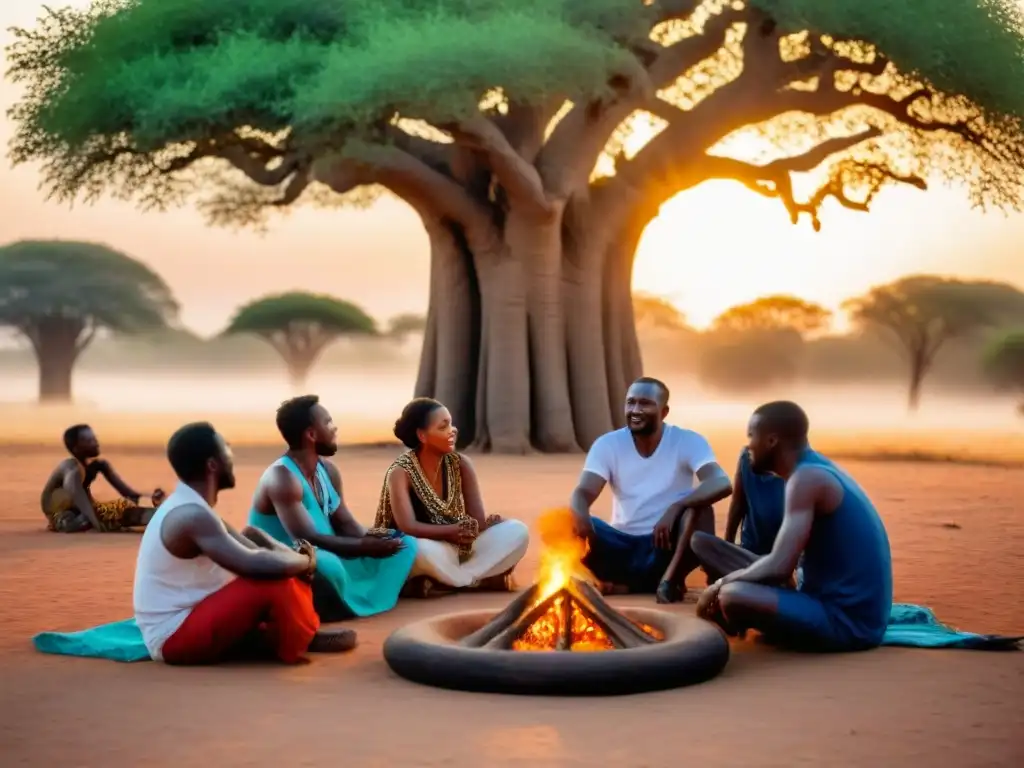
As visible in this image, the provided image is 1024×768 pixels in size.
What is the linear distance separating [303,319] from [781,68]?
32739 mm

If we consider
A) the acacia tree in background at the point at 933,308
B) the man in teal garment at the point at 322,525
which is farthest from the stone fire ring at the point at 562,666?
the acacia tree in background at the point at 933,308

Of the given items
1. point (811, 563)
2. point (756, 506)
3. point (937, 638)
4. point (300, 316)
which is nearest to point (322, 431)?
point (756, 506)

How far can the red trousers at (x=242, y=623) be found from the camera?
6.05m

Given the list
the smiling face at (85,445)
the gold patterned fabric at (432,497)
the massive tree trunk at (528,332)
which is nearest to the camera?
the gold patterned fabric at (432,497)

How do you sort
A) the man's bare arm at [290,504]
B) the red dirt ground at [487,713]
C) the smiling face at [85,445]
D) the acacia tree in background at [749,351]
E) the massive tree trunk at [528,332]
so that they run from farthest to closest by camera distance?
the acacia tree in background at [749,351]
the massive tree trunk at [528,332]
the smiling face at [85,445]
the man's bare arm at [290,504]
the red dirt ground at [487,713]

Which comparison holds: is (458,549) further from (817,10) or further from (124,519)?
(817,10)

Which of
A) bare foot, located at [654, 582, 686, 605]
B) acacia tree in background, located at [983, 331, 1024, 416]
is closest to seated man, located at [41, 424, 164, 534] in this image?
bare foot, located at [654, 582, 686, 605]

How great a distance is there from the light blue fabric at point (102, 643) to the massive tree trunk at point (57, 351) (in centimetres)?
4339

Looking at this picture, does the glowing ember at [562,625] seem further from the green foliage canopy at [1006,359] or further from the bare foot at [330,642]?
the green foliage canopy at [1006,359]

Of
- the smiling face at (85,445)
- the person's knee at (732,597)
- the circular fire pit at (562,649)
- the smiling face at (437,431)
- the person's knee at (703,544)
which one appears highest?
the smiling face at (437,431)

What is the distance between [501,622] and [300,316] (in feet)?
154

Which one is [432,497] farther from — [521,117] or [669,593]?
[521,117]

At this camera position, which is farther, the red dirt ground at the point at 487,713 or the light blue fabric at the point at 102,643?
the light blue fabric at the point at 102,643

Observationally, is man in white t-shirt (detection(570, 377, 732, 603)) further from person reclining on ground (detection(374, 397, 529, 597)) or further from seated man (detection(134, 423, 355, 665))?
seated man (detection(134, 423, 355, 665))
